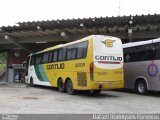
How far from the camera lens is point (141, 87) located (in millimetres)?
18047

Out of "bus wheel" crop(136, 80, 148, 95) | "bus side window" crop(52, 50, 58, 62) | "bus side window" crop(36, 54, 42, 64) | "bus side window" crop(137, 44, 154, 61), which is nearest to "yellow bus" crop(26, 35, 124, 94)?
"bus side window" crop(52, 50, 58, 62)

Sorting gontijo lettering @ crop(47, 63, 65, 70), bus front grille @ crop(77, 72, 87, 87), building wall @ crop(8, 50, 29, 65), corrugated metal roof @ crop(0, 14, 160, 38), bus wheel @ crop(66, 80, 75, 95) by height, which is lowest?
bus wheel @ crop(66, 80, 75, 95)

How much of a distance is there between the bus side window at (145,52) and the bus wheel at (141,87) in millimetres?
1352

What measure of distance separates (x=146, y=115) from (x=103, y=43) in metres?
6.36

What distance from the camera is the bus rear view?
622 inches

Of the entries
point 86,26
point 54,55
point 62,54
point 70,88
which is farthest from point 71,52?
point 86,26

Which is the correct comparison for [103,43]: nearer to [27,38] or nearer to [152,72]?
[152,72]

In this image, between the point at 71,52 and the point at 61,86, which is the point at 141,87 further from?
the point at 61,86

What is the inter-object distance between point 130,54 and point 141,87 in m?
2.23

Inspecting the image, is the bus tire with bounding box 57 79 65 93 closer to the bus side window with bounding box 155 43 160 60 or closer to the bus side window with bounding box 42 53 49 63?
the bus side window with bounding box 42 53 49 63

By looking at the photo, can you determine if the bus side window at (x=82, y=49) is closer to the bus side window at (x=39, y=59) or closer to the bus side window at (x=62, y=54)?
the bus side window at (x=62, y=54)

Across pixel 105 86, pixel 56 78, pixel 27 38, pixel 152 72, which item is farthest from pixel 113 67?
pixel 27 38

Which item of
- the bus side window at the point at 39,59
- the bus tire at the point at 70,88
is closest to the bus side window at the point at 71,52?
the bus tire at the point at 70,88

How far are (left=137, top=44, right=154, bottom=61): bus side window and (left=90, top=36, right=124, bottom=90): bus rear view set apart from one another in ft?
5.47
